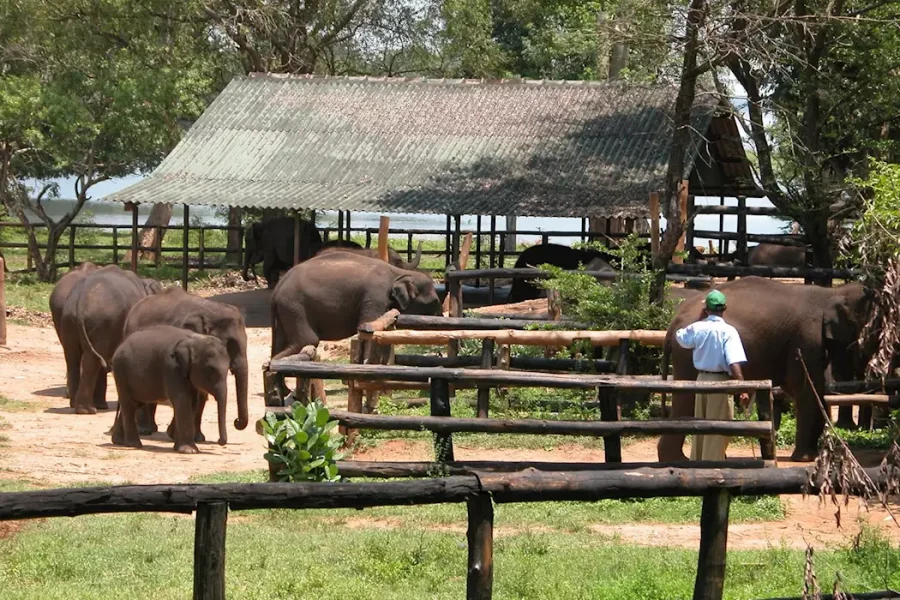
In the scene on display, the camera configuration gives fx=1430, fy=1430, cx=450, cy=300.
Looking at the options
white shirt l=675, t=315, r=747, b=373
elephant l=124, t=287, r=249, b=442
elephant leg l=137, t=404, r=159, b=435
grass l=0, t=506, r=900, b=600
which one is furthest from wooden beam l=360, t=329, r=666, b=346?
grass l=0, t=506, r=900, b=600

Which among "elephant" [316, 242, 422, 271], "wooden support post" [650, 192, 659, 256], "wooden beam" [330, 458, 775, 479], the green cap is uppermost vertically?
"wooden support post" [650, 192, 659, 256]

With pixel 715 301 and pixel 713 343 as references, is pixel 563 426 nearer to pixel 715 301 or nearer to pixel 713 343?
pixel 713 343

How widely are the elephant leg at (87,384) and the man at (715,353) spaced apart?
7.96 m

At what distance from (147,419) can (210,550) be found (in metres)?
9.90

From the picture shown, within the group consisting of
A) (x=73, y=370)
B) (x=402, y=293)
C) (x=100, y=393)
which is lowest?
(x=100, y=393)

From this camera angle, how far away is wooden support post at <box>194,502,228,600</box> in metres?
6.21

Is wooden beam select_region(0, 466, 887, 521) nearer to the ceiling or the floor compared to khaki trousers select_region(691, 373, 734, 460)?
nearer to the ceiling

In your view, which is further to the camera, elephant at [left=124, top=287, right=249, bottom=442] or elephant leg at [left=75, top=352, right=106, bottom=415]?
elephant leg at [left=75, top=352, right=106, bottom=415]

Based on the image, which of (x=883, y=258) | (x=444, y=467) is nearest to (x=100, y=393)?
(x=444, y=467)

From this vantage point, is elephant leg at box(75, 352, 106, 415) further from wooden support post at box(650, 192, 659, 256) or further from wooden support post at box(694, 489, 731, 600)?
wooden support post at box(694, 489, 731, 600)

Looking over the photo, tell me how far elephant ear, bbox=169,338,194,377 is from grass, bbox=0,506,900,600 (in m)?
4.20

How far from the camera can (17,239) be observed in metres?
43.9

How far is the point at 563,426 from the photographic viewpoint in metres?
11.6

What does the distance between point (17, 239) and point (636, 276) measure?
31.3 metres
